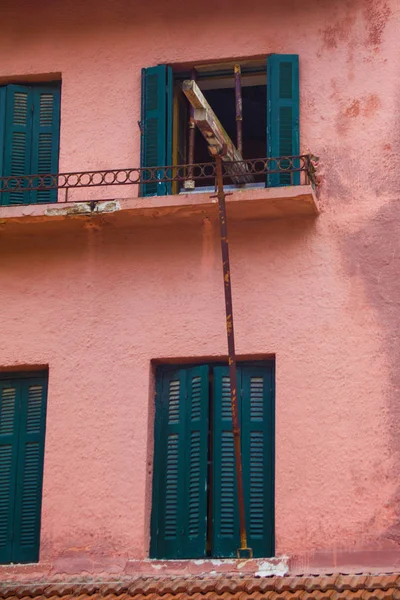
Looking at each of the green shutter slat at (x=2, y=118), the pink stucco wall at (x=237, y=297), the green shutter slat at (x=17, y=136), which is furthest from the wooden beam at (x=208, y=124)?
the green shutter slat at (x=2, y=118)

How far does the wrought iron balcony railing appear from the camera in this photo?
42.9 feet

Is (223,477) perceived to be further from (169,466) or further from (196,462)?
(169,466)

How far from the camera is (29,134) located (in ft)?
46.3

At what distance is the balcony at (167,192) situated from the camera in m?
12.9

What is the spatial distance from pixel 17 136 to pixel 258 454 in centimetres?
381

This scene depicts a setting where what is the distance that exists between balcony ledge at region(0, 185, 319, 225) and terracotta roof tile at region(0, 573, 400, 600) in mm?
3125

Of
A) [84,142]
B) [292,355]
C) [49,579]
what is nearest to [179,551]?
[49,579]

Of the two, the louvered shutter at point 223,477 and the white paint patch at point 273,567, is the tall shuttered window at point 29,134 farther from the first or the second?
the white paint patch at point 273,567

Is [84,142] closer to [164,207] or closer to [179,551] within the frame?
[164,207]

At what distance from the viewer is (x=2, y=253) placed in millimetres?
13641

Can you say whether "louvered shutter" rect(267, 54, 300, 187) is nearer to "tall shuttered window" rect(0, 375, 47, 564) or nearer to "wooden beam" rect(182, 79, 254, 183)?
"wooden beam" rect(182, 79, 254, 183)

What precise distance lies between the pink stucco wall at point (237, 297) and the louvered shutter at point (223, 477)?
0.32 metres

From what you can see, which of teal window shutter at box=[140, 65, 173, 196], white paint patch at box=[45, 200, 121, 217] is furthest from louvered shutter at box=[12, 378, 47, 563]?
teal window shutter at box=[140, 65, 173, 196]

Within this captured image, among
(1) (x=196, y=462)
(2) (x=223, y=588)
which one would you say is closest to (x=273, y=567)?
(2) (x=223, y=588)
